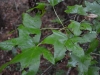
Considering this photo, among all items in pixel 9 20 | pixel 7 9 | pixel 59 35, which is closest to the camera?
pixel 59 35

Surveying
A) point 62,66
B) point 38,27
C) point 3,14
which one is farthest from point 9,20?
point 38,27

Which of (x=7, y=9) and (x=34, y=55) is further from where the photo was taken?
(x=7, y=9)

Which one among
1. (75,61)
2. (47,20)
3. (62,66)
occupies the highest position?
(75,61)

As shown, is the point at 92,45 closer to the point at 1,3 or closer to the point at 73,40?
the point at 73,40

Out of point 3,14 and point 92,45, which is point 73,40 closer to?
point 92,45

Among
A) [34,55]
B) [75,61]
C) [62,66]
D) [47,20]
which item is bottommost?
[62,66]

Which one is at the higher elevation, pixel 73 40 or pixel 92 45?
pixel 73 40

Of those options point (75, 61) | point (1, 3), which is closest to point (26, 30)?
point (75, 61)

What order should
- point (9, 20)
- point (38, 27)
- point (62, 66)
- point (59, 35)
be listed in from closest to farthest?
point (59, 35)
point (38, 27)
point (62, 66)
point (9, 20)

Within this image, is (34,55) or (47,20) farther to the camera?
(47,20)
